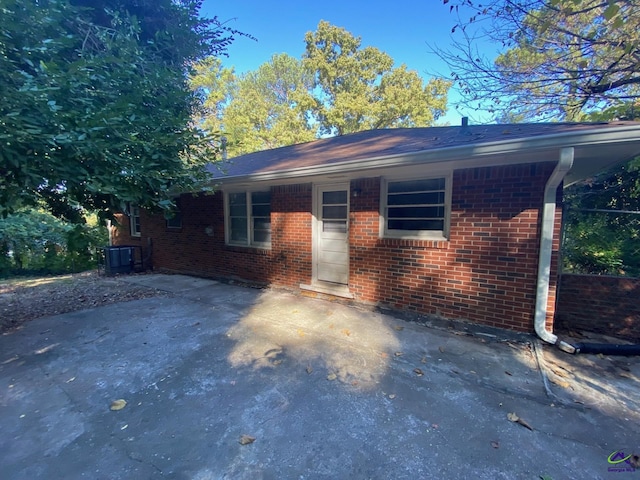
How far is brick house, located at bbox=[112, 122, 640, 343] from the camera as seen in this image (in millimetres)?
3668

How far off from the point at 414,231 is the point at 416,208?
0.37 m

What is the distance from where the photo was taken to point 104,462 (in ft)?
6.55

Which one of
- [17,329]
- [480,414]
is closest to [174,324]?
[17,329]

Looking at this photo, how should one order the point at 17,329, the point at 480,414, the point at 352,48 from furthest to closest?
the point at 352,48 < the point at 17,329 < the point at 480,414

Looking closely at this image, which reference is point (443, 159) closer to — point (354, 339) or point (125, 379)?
point (354, 339)

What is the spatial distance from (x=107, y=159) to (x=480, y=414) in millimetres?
4543

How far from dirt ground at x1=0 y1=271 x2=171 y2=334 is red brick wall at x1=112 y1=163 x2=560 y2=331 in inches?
123

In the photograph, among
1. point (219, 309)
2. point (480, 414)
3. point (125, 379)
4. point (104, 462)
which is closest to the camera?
point (104, 462)

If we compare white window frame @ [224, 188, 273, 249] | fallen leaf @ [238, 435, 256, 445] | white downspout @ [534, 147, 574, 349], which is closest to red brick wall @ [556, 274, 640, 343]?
white downspout @ [534, 147, 574, 349]

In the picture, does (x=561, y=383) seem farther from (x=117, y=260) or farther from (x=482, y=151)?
(x=117, y=260)

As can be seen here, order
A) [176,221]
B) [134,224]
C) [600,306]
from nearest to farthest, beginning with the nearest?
[600,306]
[176,221]
[134,224]

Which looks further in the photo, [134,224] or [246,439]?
[134,224]

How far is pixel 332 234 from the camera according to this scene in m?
5.77

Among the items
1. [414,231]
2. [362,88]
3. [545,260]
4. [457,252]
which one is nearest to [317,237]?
[414,231]
